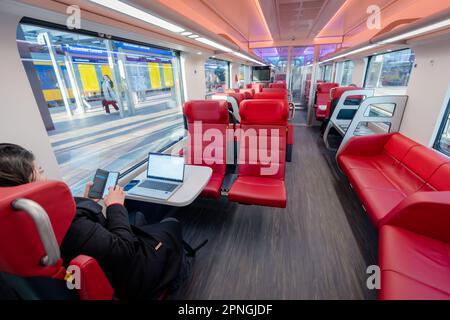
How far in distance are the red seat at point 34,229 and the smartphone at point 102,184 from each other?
3.01 feet

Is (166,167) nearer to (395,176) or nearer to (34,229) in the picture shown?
(34,229)

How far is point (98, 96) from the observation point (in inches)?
105

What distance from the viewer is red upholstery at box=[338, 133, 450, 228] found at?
1.60 metres

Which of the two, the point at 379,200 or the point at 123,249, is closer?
the point at 123,249

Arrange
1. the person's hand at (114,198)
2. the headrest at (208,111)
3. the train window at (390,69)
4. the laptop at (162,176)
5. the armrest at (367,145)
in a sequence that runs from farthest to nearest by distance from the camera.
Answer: the train window at (390,69), the armrest at (367,145), the headrest at (208,111), the laptop at (162,176), the person's hand at (114,198)

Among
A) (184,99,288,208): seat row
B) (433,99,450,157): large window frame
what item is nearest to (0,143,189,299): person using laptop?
(184,99,288,208): seat row

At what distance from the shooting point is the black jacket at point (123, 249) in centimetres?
99

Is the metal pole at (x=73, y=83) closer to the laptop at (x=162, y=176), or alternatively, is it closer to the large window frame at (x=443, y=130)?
the laptop at (x=162, y=176)

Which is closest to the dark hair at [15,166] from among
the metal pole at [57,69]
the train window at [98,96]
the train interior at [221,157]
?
the train interior at [221,157]

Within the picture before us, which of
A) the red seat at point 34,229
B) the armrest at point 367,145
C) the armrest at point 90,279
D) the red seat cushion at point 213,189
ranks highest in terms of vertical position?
the red seat at point 34,229

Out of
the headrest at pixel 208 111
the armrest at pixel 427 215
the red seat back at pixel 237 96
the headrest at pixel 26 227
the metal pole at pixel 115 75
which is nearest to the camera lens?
the headrest at pixel 26 227

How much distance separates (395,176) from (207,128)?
251cm

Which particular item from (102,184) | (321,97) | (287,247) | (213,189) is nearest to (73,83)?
(102,184)

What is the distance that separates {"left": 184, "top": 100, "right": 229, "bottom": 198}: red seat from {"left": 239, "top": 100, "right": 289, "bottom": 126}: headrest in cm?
28
